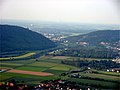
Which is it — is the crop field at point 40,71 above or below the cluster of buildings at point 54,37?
below

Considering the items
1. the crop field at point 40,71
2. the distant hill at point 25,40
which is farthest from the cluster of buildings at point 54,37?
the crop field at point 40,71

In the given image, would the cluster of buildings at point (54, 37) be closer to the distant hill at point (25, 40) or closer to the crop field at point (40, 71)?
the distant hill at point (25, 40)

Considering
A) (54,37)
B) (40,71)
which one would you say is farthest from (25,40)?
(40,71)

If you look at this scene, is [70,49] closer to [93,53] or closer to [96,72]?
[93,53]

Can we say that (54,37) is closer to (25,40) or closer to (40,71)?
(25,40)

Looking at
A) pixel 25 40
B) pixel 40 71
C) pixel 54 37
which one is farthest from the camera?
pixel 54 37

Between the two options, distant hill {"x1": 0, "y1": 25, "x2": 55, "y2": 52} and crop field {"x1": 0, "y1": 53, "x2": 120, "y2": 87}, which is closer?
crop field {"x1": 0, "y1": 53, "x2": 120, "y2": 87}

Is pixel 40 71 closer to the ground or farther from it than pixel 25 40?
closer to the ground

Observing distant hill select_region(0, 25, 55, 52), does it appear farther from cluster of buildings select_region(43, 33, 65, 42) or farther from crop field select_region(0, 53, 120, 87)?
crop field select_region(0, 53, 120, 87)

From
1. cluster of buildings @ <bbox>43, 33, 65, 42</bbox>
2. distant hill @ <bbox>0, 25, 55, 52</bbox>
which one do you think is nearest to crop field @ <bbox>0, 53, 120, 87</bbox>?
distant hill @ <bbox>0, 25, 55, 52</bbox>
